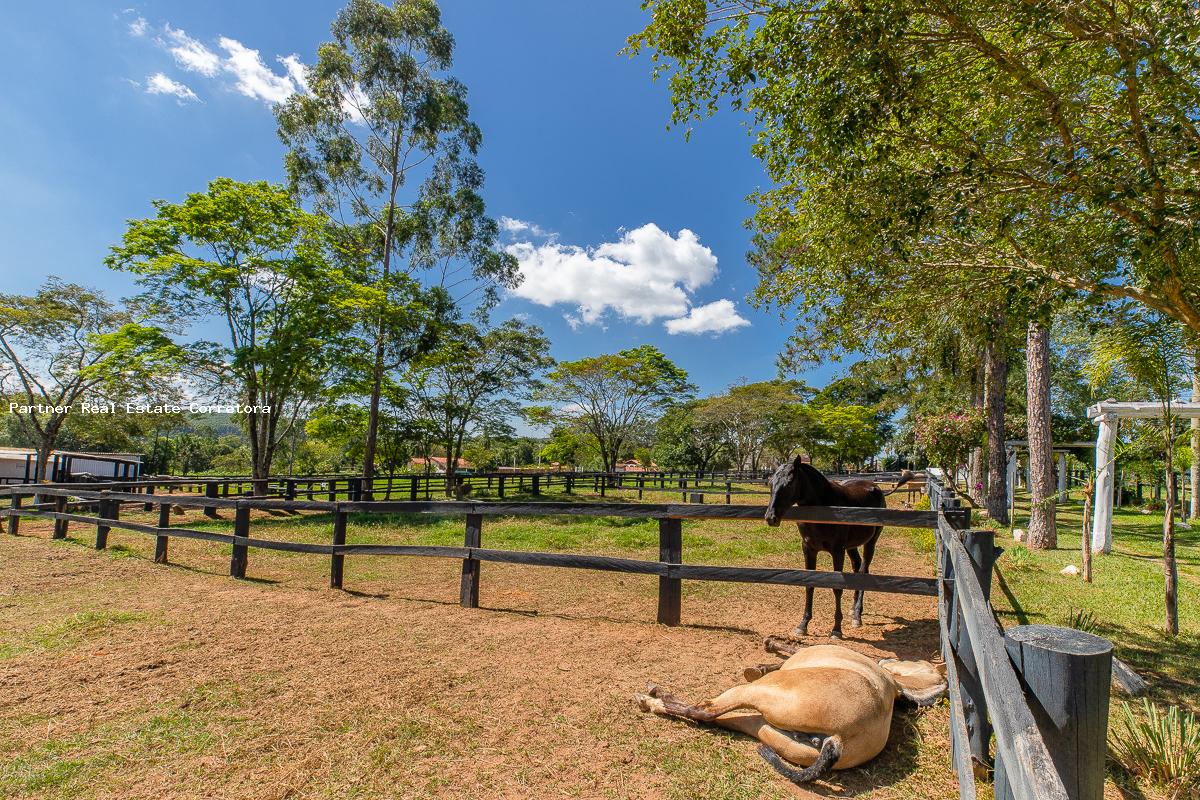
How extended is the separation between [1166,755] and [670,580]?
3.13 metres

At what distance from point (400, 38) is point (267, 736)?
23.0 meters

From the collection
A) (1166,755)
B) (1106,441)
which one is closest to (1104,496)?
(1106,441)

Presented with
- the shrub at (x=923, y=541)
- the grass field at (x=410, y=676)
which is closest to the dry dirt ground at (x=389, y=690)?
the grass field at (x=410, y=676)

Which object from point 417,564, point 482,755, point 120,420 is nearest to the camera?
point 482,755

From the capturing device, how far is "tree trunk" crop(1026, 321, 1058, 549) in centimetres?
995

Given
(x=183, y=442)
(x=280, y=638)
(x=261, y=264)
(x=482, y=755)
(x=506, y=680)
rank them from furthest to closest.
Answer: (x=183, y=442) < (x=261, y=264) < (x=280, y=638) < (x=506, y=680) < (x=482, y=755)

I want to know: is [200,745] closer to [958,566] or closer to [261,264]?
[958,566]

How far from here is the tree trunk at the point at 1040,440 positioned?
9.95 meters

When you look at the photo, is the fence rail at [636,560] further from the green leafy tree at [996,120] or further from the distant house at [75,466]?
the distant house at [75,466]

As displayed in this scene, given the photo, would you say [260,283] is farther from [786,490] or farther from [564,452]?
[564,452]

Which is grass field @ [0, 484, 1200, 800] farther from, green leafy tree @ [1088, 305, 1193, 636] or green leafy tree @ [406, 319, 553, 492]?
green leafy tree @ [406, 319, 553, 492]

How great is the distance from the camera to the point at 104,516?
8.54 meters

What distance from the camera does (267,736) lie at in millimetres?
2896

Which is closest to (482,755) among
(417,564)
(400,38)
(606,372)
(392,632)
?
(392,632)
